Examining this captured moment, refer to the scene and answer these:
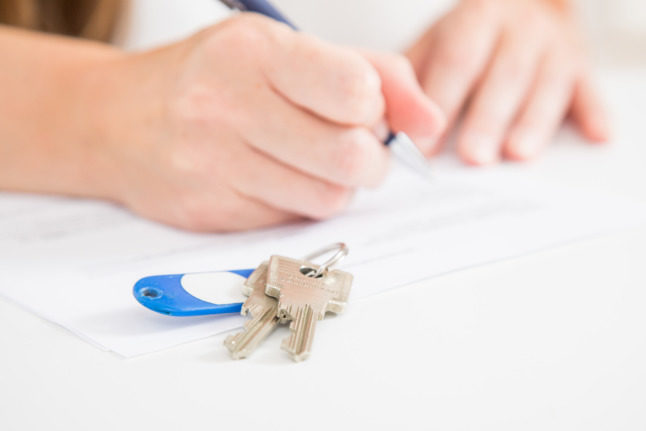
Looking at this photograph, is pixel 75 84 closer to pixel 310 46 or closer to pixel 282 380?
pixel 310 46

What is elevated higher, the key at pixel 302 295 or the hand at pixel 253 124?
the hand at pixel 253 124

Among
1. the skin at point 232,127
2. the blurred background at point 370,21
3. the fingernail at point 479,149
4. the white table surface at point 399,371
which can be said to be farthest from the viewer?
the blurred background at point 370,21

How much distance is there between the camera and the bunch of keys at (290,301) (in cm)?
37

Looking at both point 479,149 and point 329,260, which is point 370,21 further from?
point 329,260

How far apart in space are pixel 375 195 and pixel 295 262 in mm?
265

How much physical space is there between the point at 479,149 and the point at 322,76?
0.33 meters

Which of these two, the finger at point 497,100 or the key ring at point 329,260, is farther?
the finger at point 497,100

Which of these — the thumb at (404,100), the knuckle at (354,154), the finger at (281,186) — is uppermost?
the thumb at (404,100)

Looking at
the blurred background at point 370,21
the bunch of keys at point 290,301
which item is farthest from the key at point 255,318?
the blurred background at point 370,21

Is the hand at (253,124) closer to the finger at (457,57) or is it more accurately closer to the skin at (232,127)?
the skin at (232,127)

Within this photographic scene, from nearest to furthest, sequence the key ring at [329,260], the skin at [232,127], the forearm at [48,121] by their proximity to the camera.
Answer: the key ring at [329,260] < the skin at [232,127] < the forearm at [48,121]

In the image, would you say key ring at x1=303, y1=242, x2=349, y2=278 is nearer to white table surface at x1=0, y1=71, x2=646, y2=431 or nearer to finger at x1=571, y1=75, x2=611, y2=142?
white table surface at x1=0, y1=71, x2=646, y2=431

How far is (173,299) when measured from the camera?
0.40m

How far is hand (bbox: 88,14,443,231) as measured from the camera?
1.74 feet
